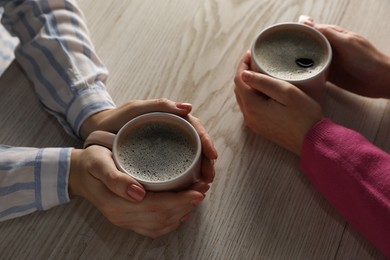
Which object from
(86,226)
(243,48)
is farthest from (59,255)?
(243,48)

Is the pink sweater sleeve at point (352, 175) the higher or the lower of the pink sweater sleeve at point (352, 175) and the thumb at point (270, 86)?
the lower

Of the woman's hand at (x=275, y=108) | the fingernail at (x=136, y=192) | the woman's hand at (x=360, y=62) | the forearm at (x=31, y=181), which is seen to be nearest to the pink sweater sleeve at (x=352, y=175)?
the woman's hand at (x=275, y=108)

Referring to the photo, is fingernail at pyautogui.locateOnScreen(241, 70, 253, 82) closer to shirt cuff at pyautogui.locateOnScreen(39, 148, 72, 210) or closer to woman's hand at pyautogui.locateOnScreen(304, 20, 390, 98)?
woman's hand at pyautogui.locateOnScreen(304, 20, 390, 98)

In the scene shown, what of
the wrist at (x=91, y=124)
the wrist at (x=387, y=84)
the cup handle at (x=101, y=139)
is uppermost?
the wrist at (x=387, y=84)

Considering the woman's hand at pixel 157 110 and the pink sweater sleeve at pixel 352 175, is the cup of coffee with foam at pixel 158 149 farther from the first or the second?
the pink sweater sleeve at pixel 352 175

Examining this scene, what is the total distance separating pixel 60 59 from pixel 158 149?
0.86ft

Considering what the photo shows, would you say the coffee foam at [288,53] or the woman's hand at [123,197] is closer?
the woman's hand at [123,197]

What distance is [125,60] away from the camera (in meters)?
0.79

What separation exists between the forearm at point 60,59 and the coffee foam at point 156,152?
0.45 feet

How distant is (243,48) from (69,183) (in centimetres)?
38

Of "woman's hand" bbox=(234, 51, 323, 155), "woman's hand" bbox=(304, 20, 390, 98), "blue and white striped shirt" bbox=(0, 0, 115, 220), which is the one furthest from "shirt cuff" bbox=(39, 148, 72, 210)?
"woman's hand" bbox=(304, 20, 390, 98)

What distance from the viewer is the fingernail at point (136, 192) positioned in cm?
54

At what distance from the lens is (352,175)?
0.59 m

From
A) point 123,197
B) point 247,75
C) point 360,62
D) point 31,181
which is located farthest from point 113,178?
point 360,62
